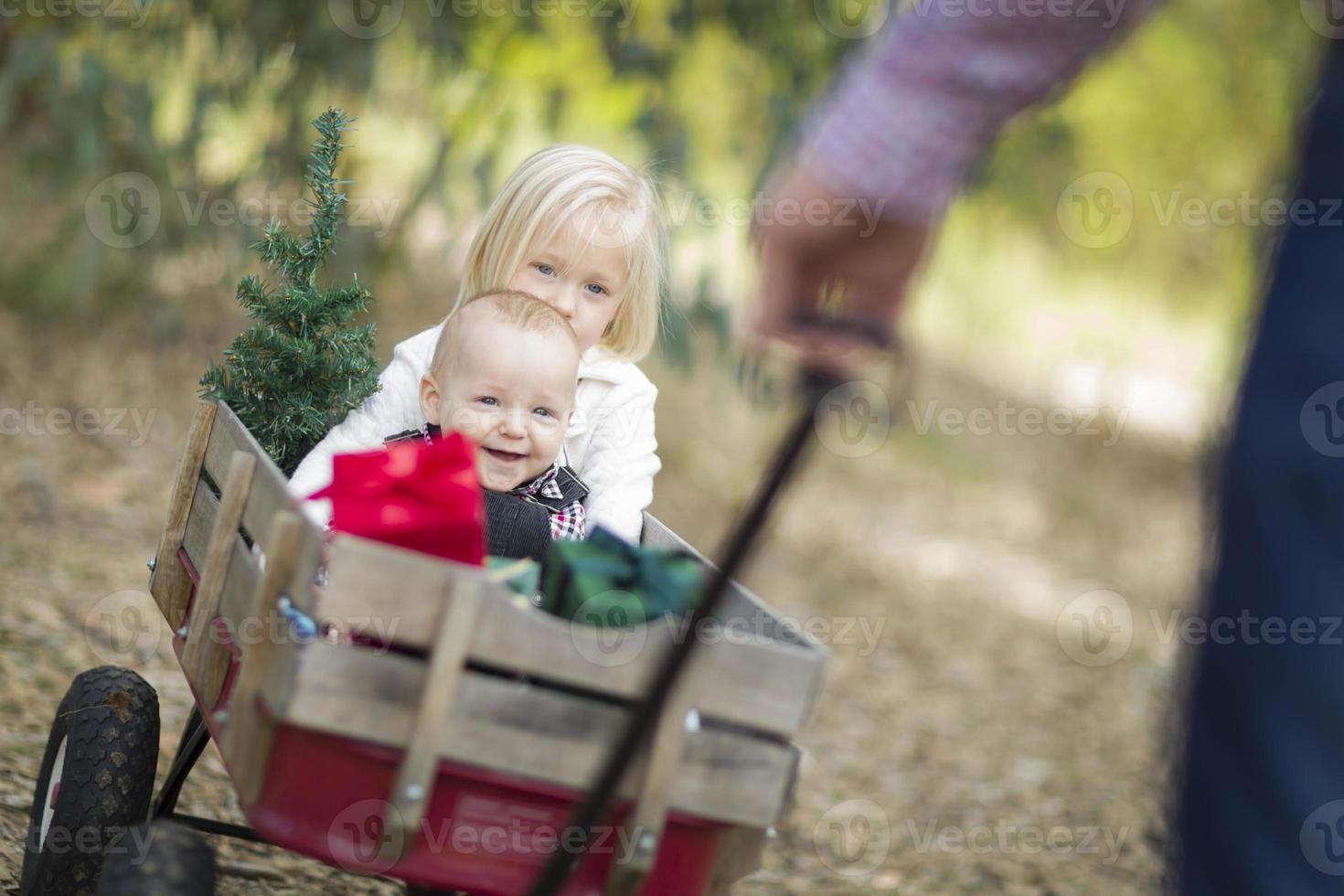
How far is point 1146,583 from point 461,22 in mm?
5126

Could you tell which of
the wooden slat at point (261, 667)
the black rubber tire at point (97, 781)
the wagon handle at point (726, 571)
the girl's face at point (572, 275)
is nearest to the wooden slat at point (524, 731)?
the wooden slat at point (261, 667)

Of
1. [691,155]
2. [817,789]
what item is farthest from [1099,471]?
[817,789]

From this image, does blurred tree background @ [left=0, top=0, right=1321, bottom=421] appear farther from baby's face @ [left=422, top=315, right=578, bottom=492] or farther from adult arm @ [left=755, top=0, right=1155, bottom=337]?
adult arm @ [left=755, top=0, right=1155, bottom=337]

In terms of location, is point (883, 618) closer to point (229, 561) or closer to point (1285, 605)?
point (229, 561)

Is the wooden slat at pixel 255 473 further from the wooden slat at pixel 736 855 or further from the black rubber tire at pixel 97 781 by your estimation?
the wooden slat at pixel 736 855

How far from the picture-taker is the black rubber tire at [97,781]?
223cm

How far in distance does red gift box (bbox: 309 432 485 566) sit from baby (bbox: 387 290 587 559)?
0.46 meters

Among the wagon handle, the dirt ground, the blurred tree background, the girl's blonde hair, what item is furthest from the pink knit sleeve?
the blurred tree background

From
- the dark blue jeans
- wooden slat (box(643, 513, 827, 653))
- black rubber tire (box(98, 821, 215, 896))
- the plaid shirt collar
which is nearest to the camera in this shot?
the dark blue jeans

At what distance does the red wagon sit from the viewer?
169cm

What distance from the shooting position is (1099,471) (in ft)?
36.1

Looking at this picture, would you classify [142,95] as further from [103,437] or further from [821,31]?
[821,31]

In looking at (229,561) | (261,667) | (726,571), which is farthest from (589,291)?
(726,571)

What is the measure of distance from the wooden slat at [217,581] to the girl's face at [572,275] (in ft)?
2.95
